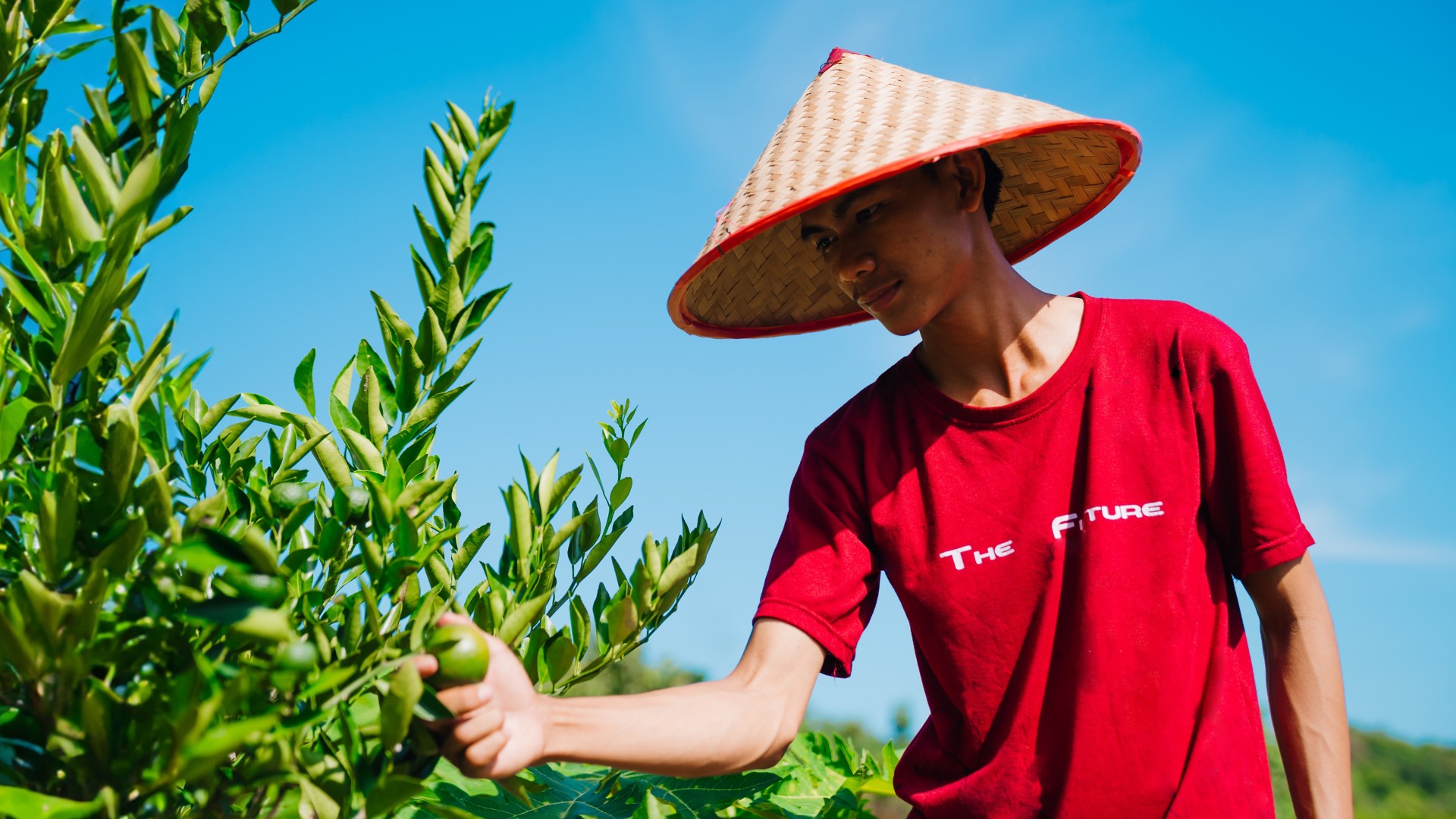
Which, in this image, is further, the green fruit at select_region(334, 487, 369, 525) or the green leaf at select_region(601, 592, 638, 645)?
the green leaf at select_region(601, 592, 638, 645)

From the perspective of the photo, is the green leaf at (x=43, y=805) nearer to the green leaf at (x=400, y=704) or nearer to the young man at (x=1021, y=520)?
the green leaf at (x=400, y=704)

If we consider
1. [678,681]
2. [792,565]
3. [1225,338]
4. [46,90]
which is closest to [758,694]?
[792,565]

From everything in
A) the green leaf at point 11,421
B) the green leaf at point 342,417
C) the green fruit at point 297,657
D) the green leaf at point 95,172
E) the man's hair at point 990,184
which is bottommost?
the man's hair at point 990,184

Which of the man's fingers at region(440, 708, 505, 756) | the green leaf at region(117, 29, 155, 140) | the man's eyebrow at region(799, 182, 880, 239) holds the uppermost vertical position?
the green leaf at region(117, 29, 155, 140)

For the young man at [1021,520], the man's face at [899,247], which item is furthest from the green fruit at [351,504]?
the man's face at [899,247]

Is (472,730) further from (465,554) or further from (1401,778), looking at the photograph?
(1401,778)

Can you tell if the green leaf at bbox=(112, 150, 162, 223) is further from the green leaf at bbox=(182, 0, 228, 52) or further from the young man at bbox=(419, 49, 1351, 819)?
the young man at bbox=(419, 49, 1351, 819)

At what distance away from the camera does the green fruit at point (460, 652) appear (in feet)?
2.57

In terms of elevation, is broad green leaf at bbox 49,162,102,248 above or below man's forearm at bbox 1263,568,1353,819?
above

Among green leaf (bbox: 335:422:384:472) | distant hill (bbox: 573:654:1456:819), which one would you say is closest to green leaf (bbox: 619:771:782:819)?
green leaf (bbox: 335:422:384:472)

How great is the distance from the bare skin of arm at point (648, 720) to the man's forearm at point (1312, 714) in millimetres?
774

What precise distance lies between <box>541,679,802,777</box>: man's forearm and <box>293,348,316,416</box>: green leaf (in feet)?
1.39

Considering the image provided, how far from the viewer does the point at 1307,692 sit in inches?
65.9

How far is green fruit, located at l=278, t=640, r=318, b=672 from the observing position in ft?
2.36
